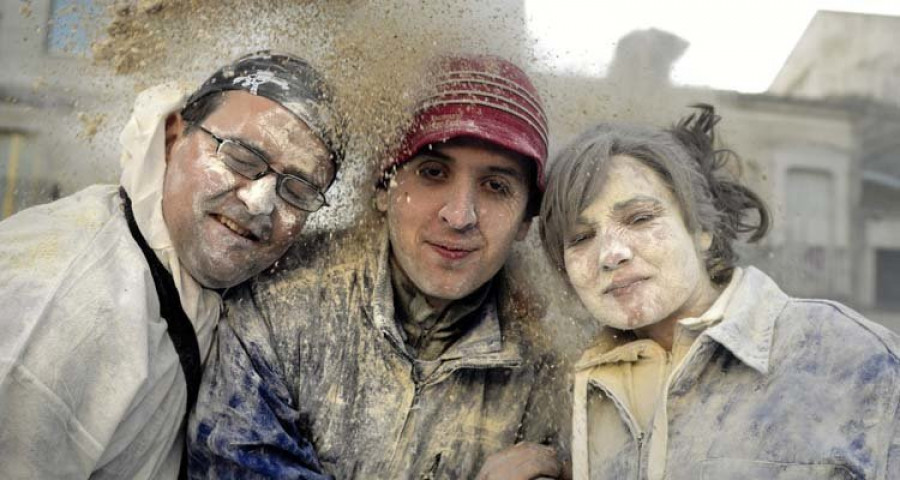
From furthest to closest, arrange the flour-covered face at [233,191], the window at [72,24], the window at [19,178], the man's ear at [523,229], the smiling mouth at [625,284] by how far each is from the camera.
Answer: the window at [19,178] < the window at [72,24] < the man's ear at [523,229] < the flour-covered face at [233,191] < the smiling mouth at [625,284]

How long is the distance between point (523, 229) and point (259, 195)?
731 millimetres

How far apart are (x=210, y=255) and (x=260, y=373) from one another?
325 mm

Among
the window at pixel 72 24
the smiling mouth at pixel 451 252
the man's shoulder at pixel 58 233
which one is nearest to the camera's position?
the man's shoulder at pixel 58 233

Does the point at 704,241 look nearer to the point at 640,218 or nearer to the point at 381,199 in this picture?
the point at 640,218

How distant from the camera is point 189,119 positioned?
222 centimetres

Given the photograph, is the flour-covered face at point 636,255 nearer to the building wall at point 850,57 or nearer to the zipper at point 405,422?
the zipper at point 405,422

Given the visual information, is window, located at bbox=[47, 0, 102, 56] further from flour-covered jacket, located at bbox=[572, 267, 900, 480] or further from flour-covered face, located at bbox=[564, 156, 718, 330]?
flour-covered jacket, located at bbox=[572, 267, 900, 480]

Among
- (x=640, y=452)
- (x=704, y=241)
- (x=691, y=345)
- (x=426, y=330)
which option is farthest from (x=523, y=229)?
(x=640, y=452)

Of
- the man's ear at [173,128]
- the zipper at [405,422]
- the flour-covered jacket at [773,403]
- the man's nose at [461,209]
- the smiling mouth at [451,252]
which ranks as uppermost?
the man's ear at [173,128]

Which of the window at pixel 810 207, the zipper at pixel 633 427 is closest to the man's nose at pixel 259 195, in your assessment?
the zipper at pixel 633 427

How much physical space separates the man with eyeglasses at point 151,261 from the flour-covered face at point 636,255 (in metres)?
0.72

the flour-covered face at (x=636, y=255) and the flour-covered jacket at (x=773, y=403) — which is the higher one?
the flour-covered face at (x=636, y=255)

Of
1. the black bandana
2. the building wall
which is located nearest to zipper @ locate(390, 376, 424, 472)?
the black bandana

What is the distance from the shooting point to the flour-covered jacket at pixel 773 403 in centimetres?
173
